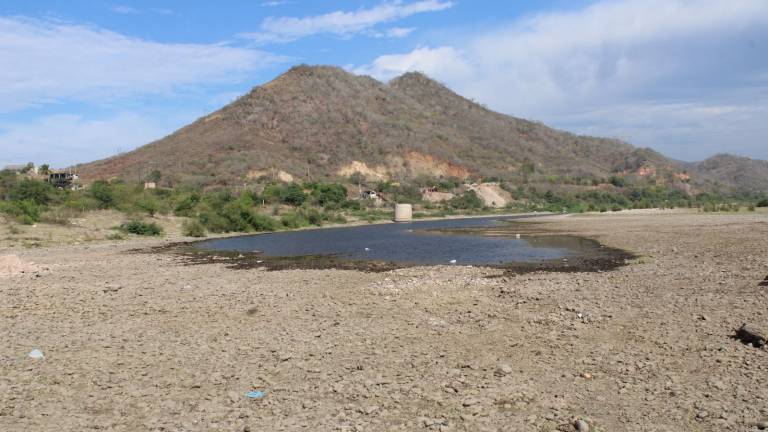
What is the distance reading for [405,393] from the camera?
7.86 meters

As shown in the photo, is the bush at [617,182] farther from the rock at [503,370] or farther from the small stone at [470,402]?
the small stone at [470,402]

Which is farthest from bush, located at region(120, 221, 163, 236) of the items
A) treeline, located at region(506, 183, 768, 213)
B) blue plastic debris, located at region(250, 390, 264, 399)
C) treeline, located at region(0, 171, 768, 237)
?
treeline, located at region(506, 183, 768, 213)

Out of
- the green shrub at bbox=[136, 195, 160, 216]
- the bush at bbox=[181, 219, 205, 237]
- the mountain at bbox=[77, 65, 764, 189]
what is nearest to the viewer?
the bush at bbox=[181, 219, 205, 237]

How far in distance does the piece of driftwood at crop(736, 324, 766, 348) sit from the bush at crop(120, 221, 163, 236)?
3853 cm

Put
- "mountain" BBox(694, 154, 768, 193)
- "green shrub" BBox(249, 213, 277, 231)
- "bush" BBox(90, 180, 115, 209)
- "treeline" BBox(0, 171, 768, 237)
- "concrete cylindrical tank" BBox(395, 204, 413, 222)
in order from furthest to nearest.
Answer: "mountain" BBox(694, 154, 768, 193), "concrete cylindrical tank" BBox(395, 204, 413, 222), "green shrub" BBox(249, 213, 277, 231), "bush" BBox(90, 180, 115, 209), "treeline" BBox(0, 171, 768, 237)

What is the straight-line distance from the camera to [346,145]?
107812mm

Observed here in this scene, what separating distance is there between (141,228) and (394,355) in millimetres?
35592

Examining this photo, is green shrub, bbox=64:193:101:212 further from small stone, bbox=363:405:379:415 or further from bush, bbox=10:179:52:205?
small stone, bbox=363:405:379:415

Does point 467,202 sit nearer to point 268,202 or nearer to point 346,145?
point 346,145

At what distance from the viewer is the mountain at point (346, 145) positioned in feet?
318

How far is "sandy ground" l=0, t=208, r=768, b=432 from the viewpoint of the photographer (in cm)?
708

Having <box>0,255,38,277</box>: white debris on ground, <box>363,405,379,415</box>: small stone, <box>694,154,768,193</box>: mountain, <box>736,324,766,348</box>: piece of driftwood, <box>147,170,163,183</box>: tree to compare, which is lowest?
<box>363,405,379,415</box>: small stone

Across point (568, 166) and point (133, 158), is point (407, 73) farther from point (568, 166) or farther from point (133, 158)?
point (133, 158)

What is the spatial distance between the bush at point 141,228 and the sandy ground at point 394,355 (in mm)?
24316
